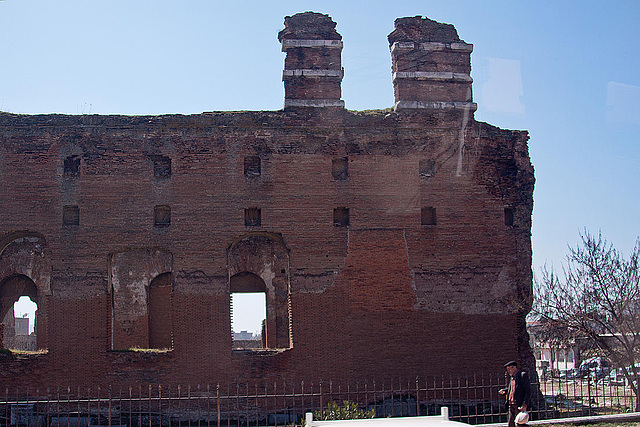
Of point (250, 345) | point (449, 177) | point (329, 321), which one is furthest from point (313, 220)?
point (250, 345)

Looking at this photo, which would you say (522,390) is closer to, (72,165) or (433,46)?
(433,46)

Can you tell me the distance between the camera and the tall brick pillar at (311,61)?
1623 cm

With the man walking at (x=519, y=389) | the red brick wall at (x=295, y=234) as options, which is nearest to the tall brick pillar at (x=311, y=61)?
the red brick wall at (x=295, y=234)

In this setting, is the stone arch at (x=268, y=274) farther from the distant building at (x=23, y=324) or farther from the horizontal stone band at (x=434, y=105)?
the distant building at (x=23, y=324)

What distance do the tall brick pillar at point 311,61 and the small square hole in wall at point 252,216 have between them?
99.5 inches

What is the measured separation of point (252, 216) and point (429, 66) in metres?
5.48

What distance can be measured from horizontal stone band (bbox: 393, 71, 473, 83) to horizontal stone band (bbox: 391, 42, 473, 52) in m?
0.61

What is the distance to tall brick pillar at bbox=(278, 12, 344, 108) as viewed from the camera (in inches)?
639

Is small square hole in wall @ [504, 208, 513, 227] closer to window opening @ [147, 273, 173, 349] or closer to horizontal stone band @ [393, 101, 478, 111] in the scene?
horizontal stone band @ [393, 101, 478, 111]

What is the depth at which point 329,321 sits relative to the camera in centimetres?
1513

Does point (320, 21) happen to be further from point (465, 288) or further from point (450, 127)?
point (465, 288)

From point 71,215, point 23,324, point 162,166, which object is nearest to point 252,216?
point 162,166

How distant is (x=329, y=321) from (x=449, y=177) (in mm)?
4297

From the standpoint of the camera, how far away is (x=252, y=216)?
15.7 m
